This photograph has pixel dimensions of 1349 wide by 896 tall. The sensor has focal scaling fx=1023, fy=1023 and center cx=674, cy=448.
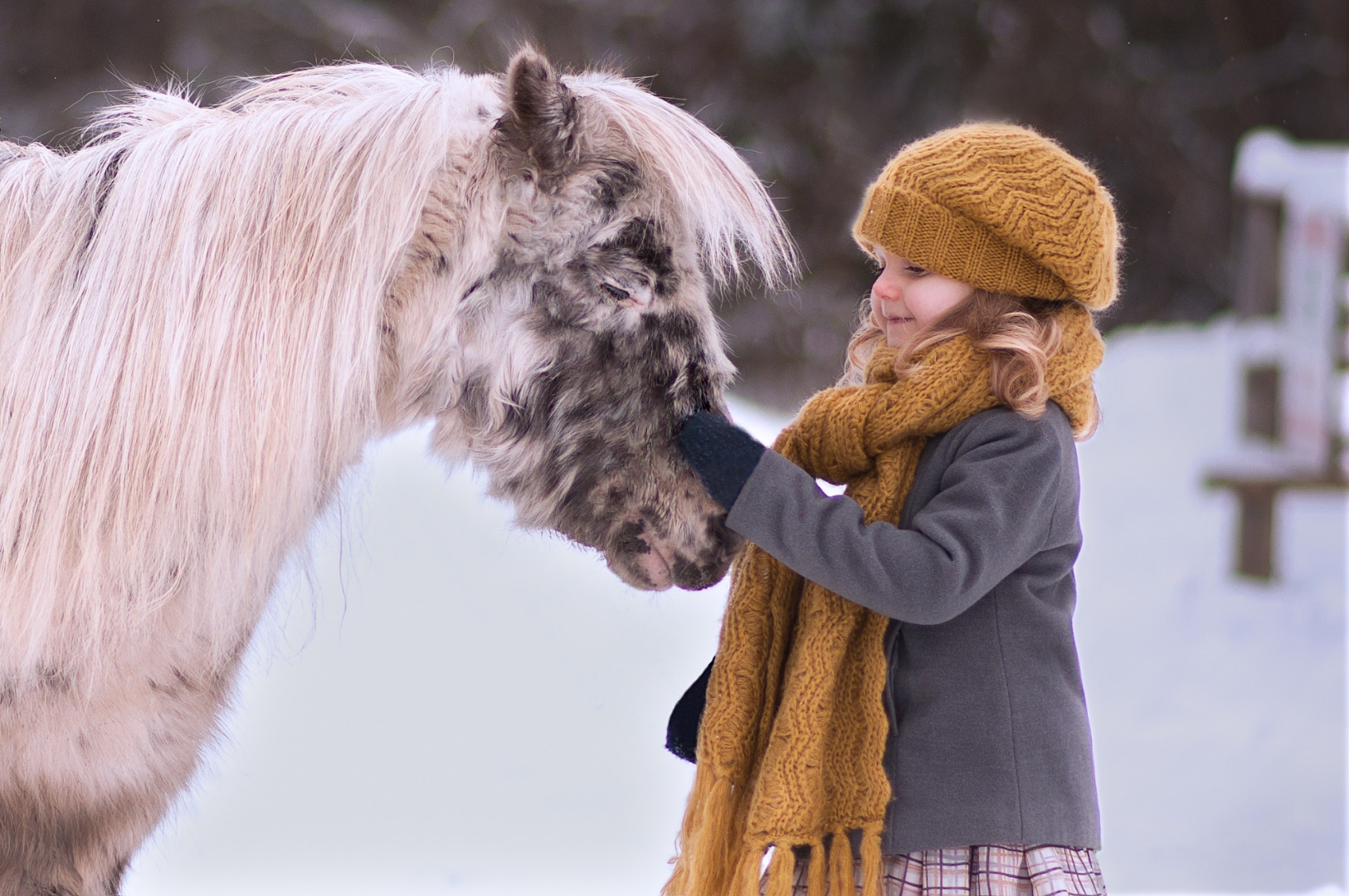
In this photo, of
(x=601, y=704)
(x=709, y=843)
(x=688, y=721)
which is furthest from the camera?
(x=601, y=704)

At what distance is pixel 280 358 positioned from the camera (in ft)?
2.85

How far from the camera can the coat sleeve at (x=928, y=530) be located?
0.85 meters

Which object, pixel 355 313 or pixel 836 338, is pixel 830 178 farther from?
pixel 355 313

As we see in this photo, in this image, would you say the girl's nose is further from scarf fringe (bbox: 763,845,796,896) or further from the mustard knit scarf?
scarf fringe (bbox: 763,845,796,896)

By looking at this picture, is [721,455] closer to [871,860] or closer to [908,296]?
[908,296]

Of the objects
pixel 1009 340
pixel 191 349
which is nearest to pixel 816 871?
pixel 1009 340

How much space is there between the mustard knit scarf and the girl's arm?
2.6 inches

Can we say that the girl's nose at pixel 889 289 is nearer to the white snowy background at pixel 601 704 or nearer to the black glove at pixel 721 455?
the black glove at pixel 721 455

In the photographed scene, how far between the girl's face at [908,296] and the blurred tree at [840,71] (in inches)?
51.3

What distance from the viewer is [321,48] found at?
2.17 meters

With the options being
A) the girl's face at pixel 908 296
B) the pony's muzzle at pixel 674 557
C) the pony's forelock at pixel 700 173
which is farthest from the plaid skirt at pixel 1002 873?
the pony's forelock at pixel 700 173

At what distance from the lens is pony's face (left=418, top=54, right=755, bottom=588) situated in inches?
36.5

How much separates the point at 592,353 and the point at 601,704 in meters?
1.35

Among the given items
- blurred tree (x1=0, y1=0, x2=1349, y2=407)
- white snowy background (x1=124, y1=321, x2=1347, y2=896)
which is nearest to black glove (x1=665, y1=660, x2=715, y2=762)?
white snowy background (x1=124, y1=321, x2=1347, y2=896)
